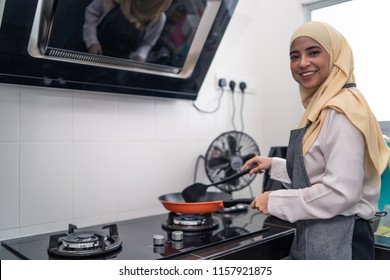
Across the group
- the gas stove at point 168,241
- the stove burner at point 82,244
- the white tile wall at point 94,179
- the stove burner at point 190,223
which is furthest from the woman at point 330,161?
the white tile wall at point 94,179

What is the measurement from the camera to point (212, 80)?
5.61 ft

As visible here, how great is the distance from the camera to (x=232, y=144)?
1577 mm

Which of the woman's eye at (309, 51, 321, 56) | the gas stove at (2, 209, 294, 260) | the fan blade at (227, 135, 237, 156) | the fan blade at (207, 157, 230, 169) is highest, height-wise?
the woman's eye at (309, 51, 321, 56)

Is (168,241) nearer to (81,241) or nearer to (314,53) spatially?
(81,241)

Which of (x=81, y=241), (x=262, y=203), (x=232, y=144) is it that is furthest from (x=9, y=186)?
(x=232, y=144)

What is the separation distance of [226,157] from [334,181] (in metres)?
0.70

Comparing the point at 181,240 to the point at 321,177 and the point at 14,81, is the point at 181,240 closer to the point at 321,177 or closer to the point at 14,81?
the point at 321,177

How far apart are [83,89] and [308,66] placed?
2.40 feet

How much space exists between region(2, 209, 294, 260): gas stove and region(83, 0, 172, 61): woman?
582 mm

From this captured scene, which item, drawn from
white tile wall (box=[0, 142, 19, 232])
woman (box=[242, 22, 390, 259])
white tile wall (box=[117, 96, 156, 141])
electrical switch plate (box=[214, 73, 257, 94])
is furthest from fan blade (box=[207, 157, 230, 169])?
white tile wall (box=[0, 142, 19, 232])

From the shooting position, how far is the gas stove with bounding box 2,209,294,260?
0.96 meters

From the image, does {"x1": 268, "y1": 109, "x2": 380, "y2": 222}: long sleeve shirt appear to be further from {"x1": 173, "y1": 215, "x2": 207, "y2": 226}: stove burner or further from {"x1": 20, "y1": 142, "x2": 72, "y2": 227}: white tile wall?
{"x1": 20, "y1": 142, "x2": 72, "y2": 227}: white tile wall
